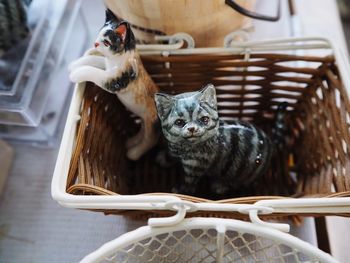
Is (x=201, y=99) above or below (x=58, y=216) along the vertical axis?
above

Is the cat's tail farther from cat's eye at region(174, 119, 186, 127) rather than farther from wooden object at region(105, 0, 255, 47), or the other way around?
cat's eye at region(174, 119, 186, 127)

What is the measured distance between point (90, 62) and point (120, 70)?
0.27 ft

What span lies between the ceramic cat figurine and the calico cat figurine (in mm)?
79

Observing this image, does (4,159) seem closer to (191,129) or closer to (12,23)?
(12,23)

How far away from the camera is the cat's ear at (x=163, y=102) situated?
0.60 meters

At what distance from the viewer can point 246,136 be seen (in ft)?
2.30

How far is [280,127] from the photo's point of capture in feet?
2.76

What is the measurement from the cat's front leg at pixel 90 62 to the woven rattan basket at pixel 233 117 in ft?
0.13

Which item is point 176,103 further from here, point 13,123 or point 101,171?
point 13,123

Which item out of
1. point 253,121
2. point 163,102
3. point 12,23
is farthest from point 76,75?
point 253,121

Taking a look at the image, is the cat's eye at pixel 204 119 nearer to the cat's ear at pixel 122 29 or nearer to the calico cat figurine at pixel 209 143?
the calico cat figurine at pixel 209 143

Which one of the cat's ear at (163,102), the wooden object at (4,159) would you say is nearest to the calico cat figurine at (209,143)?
the cat's ear at (163,102)

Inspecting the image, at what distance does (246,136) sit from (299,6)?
2.00 feet

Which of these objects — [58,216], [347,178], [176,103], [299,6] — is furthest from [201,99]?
[299,6]
